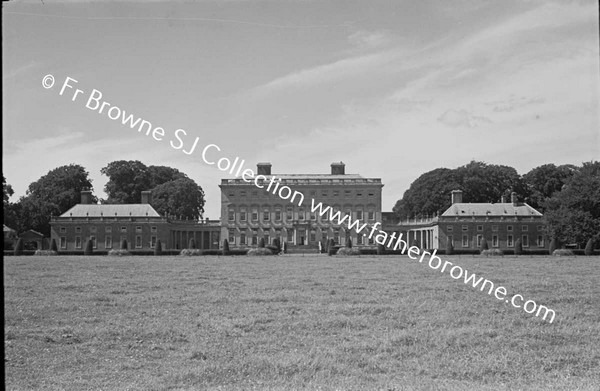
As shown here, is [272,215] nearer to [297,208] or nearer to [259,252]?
[297,208]

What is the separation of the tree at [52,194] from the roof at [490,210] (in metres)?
32.7

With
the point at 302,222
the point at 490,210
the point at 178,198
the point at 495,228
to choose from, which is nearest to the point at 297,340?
the point at 178,198

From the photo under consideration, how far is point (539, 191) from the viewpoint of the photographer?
44656mm

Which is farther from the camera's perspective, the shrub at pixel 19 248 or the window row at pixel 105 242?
the window row at pixel 105 242

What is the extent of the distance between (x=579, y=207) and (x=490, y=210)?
33.4ft

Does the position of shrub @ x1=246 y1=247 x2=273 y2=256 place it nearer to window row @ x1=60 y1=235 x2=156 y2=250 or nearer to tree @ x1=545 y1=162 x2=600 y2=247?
window row @ x1=60 y1=235 x2=156 y2=250

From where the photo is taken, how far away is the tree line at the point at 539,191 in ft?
129

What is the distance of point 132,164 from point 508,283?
23899 millimetres

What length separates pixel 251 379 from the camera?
261 inches

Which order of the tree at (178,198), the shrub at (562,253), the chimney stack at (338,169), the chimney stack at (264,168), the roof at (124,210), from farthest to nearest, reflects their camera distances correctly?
the chimney stack at (338,169)
the chimney stack at (264,168)
the roof at (124,210)
the tree at (178,198)
the shrub at (562,253)

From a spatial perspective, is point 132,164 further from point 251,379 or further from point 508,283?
point 251,379

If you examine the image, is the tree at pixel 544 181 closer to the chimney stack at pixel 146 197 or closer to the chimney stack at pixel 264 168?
the chimney stack at pixel 264 168

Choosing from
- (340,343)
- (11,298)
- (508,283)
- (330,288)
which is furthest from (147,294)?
(508,283)

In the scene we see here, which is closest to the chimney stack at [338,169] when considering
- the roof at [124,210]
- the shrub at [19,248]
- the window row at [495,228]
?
the window row at [495,228]
